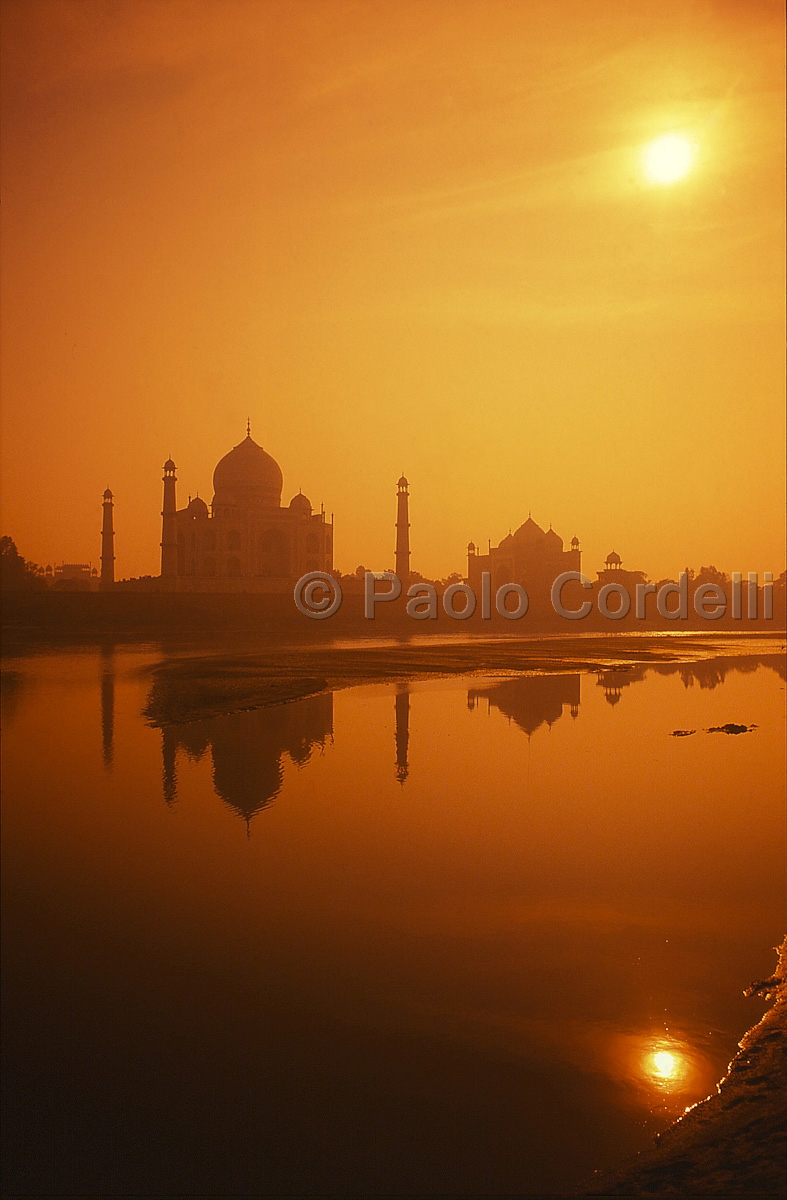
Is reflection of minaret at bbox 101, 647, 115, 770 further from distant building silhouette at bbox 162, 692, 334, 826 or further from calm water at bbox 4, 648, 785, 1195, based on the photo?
distant building silhouette at bbox 162, 692, 334, 826

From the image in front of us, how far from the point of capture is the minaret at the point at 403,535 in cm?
4594

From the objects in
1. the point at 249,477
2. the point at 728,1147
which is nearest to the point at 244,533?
the point at 249,477

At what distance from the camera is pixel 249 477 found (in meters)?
45.1

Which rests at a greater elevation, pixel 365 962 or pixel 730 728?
pixel 730 728

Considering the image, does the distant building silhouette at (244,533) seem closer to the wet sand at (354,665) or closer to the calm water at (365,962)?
the wet sand at (354,665)

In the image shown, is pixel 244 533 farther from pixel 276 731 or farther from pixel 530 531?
pixel 276 731

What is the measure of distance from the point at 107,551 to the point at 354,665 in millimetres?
28174

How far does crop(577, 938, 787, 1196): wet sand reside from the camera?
2568mm

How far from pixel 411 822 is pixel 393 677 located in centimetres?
1041

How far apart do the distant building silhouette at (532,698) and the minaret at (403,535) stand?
28.4 m

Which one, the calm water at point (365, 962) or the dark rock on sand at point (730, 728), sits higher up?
the dark rock on sand at point (730, 728)

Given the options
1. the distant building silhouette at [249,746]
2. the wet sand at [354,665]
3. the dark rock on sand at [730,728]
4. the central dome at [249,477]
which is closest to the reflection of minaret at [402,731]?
the distant building silhouette at [249,746]

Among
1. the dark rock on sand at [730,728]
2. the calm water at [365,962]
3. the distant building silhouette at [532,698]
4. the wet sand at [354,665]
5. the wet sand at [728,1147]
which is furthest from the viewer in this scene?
the wet sand at [354,665]

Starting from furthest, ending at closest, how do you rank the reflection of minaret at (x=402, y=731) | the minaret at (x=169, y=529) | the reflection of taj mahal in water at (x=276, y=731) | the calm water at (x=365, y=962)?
the minaret at (x=169, y=529)
the reflection of minaret at (x=402, y=731)
the reflection of taj mahal in water at (x=276, y=731)
the calm water at (x=365, y=962)
